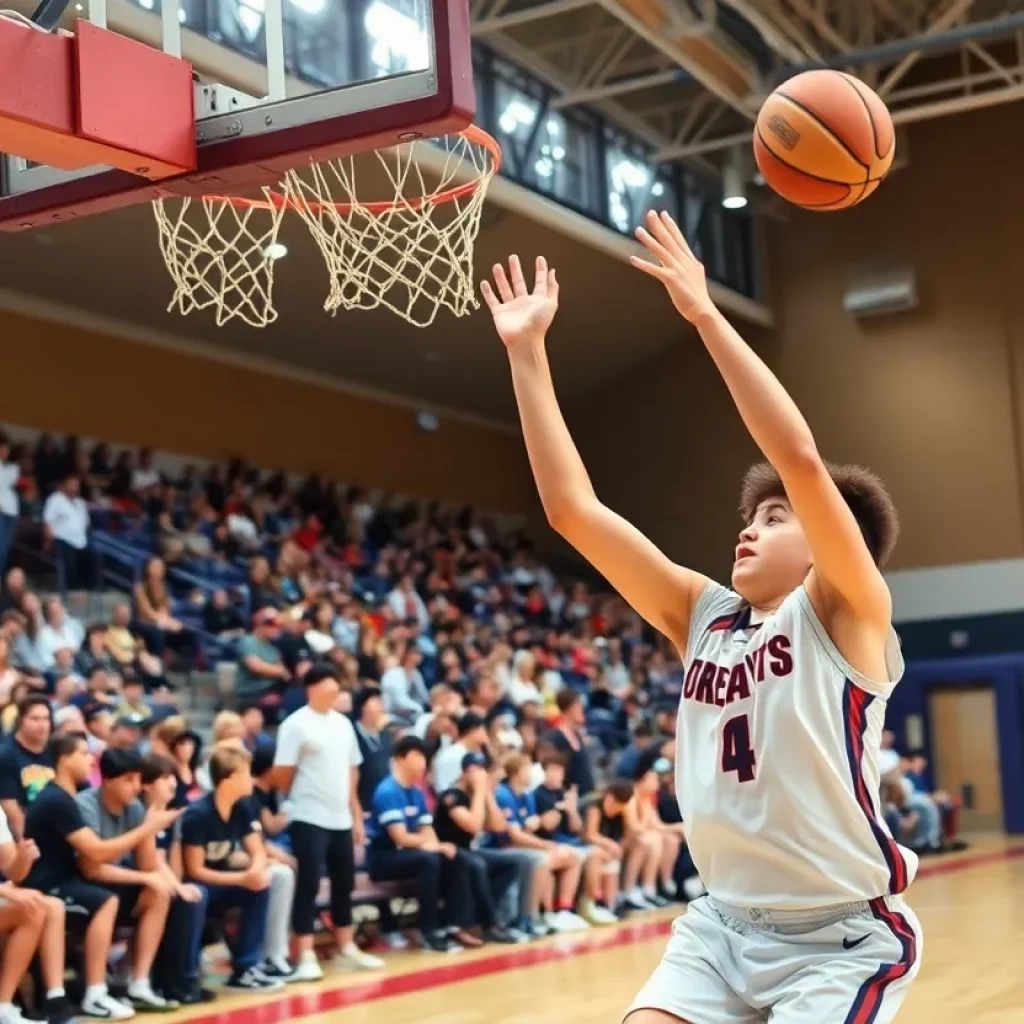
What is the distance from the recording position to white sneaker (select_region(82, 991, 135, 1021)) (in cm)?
623

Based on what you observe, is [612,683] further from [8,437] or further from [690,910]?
[690,910]

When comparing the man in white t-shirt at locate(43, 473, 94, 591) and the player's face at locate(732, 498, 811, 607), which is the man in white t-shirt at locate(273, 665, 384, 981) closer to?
the man in white t-shirt at locate(43, 473, 94, 591)

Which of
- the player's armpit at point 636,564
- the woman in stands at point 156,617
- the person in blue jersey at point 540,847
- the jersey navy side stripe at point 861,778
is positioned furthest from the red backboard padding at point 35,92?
the woman in stands at point 156,617

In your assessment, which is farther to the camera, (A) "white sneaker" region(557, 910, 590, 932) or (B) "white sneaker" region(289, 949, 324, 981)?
(A) "white sneaker" region(557, 910, 590, 932)

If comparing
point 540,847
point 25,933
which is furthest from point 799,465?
point 540,847

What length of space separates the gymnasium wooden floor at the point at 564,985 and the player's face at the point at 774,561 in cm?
380

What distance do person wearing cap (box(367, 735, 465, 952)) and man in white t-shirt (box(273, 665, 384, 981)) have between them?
19.2 inches

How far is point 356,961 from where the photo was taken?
775cm

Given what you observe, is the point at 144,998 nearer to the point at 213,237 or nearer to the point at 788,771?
the point at 213,237

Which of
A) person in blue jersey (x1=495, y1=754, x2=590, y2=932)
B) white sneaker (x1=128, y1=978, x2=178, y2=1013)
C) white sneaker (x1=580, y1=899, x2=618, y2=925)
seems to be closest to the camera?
white sneaker (x1=128, y1=978, x2=178, y2=1013)

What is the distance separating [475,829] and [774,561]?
6.38 m

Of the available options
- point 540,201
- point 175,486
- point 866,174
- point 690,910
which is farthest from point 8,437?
point 690,910

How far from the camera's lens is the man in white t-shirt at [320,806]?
7480 millimetres

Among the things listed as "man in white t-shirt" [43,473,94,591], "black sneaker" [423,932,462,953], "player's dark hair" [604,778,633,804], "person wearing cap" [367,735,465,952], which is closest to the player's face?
"person wearing cap" [367,735,465,952]
